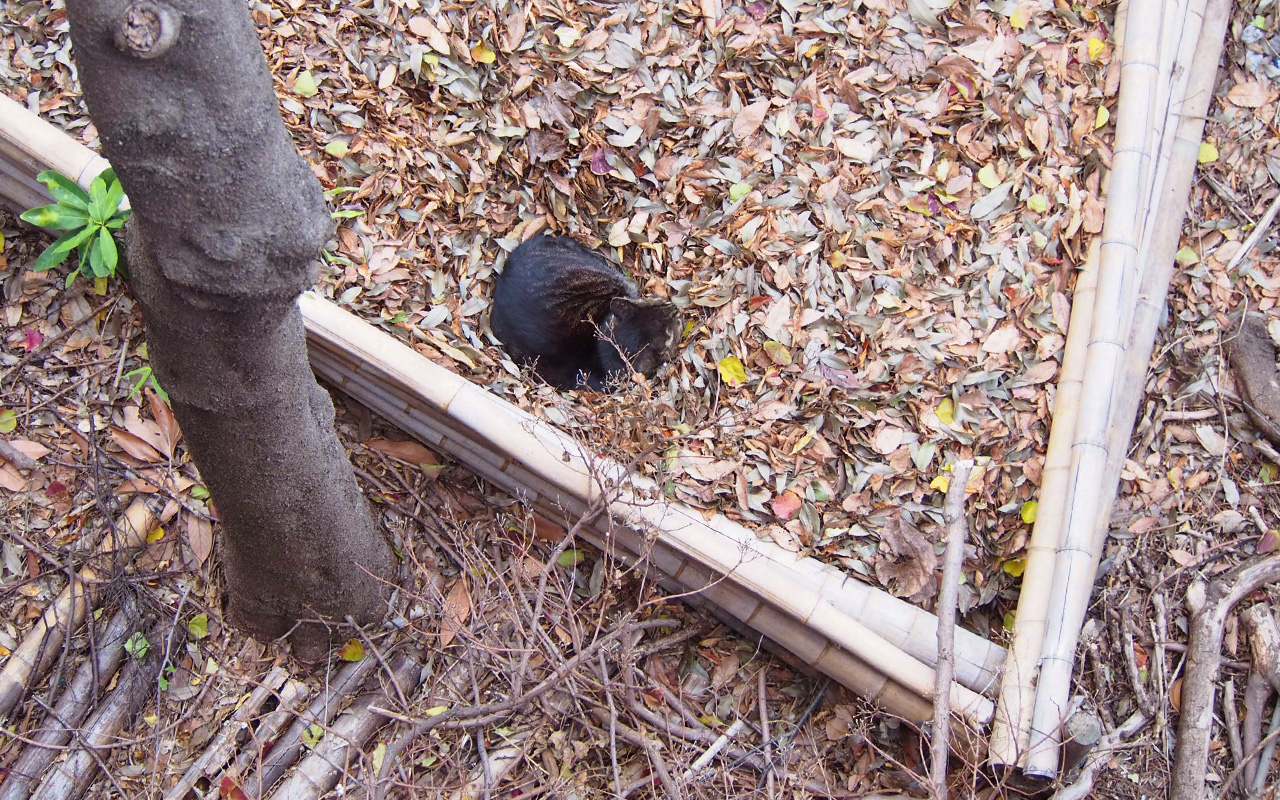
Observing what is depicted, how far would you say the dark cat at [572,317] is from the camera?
2.90m

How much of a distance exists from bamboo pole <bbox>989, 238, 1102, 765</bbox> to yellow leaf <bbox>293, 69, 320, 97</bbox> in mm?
2715

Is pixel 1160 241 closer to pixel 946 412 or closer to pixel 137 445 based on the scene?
pixel 946 412

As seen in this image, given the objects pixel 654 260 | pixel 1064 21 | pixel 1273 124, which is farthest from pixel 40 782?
pixel 1273 124

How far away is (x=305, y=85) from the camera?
113 inches

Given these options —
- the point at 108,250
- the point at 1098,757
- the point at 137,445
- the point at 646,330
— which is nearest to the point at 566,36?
the point at 646,330

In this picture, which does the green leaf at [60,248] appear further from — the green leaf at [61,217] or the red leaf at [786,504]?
the red leaf at [786,504]

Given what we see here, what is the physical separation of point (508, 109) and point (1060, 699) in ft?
8.45

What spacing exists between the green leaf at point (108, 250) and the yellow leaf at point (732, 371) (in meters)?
1.77

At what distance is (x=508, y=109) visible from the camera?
9.79ft

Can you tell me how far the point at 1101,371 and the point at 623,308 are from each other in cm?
159

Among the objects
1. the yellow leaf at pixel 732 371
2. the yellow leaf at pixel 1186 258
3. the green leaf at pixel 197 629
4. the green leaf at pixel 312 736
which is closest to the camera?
the green leaf at pixel 312 736

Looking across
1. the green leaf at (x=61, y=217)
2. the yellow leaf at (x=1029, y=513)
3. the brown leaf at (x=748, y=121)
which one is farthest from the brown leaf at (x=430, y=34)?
the yellow leaf at (x=1029, y=513)

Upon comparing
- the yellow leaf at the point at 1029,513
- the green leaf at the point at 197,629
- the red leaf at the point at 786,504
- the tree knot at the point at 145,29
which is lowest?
the green leaf at the point at 197,629

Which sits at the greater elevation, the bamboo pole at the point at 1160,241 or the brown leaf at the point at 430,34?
the brown leaf at the point at 430,34
